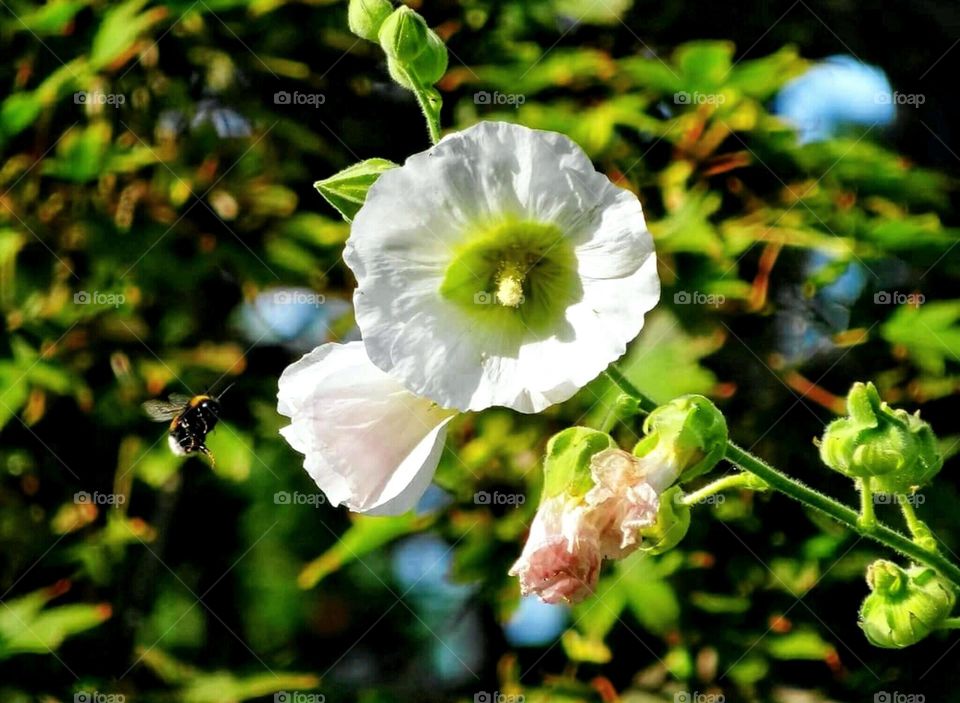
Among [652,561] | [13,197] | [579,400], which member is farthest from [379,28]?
[13,197]

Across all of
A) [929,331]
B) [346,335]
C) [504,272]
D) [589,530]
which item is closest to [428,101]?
[504,272]

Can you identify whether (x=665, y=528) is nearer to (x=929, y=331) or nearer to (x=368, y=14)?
(x=368, y=14)

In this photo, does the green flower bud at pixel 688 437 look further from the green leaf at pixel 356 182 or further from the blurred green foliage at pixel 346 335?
the blurred green foliage at pixel 346 335

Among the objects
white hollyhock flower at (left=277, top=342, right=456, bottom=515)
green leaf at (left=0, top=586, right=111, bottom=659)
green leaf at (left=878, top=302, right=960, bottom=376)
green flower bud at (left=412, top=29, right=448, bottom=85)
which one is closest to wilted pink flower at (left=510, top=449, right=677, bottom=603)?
white hollyhock flower at (left=277, top=342, right=456, bottom=515)

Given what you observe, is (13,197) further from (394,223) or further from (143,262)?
(394,223)

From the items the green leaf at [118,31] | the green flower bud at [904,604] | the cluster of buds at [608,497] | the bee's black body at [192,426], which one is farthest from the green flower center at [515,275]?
the green leaf at [118,31]

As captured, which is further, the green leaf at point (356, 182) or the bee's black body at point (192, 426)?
the bee's black body at point (192, 426)
